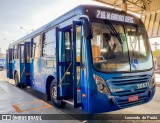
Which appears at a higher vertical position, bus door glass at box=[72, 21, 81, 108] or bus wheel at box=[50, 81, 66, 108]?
bus door glass at box=[72, 21, 81, 108]

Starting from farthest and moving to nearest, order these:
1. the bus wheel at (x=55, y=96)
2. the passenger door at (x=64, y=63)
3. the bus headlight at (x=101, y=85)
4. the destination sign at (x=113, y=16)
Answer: the bus wheel at (x=55, y=96)
the passenger door at (x=64, y=63)
the destination sign at (x=113, y=16)
the bus headlight at (x=101, y=85)

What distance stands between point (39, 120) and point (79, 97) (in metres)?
1.45

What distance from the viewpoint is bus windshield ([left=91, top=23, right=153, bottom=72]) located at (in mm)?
5125

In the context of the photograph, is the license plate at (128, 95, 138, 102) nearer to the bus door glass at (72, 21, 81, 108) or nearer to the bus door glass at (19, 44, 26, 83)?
the bus door glass at (72, 21, 81, 108)

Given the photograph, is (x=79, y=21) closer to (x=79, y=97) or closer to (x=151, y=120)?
(x=79, y=97)

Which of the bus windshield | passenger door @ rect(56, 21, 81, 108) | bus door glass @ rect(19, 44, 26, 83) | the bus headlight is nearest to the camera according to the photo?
the bus headlight

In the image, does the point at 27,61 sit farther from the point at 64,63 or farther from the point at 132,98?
the point at 132,98

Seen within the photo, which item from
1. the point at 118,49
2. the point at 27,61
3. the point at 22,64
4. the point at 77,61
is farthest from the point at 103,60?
the point at 22,64

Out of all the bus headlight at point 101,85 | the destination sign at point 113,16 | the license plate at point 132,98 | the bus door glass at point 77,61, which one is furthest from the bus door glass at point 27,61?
the license plate at point 132,98

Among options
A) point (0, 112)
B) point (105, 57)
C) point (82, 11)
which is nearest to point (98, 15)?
point (82, 11)

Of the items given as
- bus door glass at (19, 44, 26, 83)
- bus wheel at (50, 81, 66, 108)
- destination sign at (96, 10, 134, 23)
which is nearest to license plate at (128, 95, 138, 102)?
destination sign at (96, 10, 134, 23)

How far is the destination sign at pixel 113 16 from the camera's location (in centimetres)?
536

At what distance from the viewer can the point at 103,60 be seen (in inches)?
200

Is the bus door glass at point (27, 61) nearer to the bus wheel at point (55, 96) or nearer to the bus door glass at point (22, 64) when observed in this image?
the bus door glass at point (22, 64)
